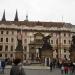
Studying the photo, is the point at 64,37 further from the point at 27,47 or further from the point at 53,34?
the point at 27,47

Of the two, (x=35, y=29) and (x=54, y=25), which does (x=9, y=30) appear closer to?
(x=35, y=29)

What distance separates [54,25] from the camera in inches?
4072

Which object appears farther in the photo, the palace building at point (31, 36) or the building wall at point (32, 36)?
the building wall at point (32, 36)

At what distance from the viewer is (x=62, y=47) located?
328 feet

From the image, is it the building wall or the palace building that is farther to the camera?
the building wall

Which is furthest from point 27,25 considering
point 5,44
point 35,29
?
point 5,44

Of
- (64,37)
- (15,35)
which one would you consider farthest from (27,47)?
(64,37)

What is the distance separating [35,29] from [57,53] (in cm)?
1061

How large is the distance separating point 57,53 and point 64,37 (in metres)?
7.23

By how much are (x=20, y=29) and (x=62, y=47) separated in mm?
13787

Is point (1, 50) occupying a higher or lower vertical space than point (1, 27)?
lower

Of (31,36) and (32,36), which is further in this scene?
(31,36)

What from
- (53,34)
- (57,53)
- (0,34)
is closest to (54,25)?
(53,34)

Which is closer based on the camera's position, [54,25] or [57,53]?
[57,53]
